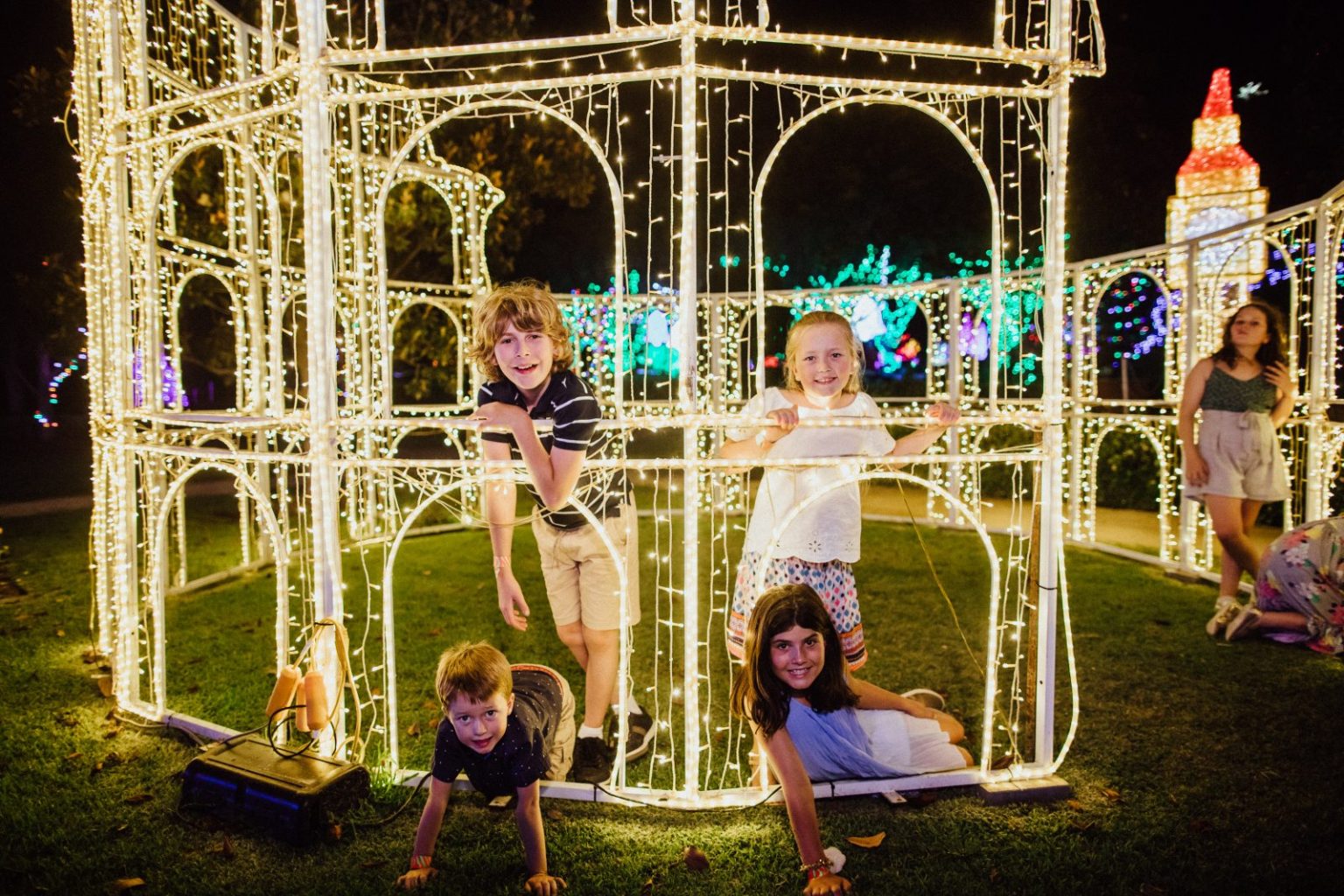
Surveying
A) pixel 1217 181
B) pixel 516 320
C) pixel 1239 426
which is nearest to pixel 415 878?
pixel 516 320

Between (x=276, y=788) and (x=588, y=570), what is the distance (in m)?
1.40

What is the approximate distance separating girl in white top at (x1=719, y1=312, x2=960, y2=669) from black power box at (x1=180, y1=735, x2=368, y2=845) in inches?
63.5

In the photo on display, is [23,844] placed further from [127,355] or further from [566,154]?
[566,154]

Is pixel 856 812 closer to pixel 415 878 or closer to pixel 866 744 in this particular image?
pixel 866 744

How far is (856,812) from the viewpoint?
10.6ft

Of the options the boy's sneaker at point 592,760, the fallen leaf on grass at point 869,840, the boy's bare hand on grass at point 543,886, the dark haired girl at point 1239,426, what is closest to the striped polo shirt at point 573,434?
the boy's sneaker at point 592,760

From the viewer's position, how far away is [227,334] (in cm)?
1097

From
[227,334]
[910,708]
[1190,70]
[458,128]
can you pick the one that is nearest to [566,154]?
[458,128]

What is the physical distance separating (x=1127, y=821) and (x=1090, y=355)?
6150 mm

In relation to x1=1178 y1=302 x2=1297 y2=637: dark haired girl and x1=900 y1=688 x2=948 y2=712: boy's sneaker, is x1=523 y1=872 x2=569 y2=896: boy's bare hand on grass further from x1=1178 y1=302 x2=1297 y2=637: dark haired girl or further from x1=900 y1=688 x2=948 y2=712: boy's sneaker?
x1=1178 y1=302 x2=1297 y2=637: dark haired girl

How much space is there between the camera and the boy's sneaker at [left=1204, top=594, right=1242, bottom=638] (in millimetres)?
5391

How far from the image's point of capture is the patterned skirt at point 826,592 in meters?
3.45

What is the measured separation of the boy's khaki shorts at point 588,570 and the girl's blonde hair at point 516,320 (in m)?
0.70

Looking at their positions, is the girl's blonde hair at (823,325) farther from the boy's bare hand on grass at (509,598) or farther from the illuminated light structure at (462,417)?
the boy's bare hand on grass at (509,598)
